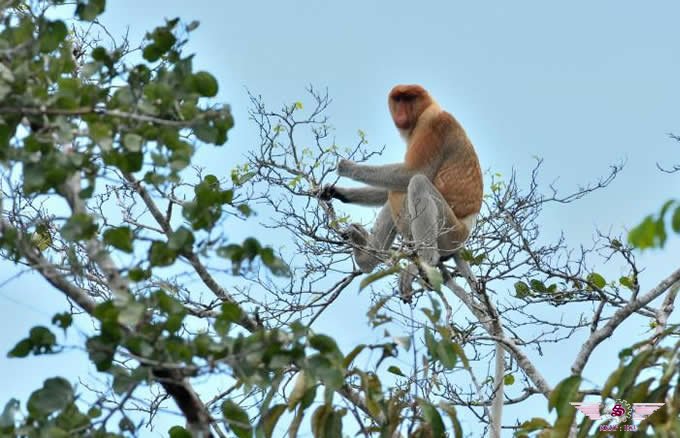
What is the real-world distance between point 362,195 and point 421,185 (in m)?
0.51

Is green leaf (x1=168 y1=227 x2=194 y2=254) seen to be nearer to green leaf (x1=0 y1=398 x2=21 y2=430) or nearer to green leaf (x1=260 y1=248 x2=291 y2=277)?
green leaf (x1=260 y1=248 x2=291 y2=277)

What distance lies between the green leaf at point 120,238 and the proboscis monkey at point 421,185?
11.8 feet

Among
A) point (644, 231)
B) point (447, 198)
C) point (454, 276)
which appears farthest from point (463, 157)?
point (644, 231)

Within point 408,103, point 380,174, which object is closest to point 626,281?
point 380,174

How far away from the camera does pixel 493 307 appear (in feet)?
17.0

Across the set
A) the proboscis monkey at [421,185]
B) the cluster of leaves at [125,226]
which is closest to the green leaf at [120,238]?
the cluster of leaves at [125,226]

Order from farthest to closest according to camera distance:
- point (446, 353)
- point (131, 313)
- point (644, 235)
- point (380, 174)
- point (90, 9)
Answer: point (380, 174) < point (446, 353) < point (90, 9) < point (131, 313) < point (644, 235)

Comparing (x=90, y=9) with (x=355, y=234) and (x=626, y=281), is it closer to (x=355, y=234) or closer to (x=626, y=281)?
(x=626, y=281)

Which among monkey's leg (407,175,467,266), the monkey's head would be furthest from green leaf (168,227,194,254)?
the monkey's head

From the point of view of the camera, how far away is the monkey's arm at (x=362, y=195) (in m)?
6.85

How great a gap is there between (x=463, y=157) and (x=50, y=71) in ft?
16.2

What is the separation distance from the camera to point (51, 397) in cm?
255

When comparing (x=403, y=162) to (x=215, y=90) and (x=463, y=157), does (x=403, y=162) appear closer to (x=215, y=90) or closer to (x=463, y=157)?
(x=463, y=157)

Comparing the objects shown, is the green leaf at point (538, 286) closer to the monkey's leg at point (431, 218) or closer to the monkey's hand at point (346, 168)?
the monkey's leg at point (431, 218)
